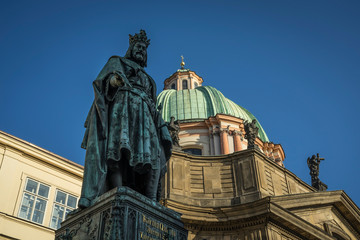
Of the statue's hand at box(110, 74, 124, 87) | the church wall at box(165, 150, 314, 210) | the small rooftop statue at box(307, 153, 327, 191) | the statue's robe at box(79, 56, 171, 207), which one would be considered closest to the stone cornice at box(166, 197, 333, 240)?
the church wall at box(165, 150, 314, 210)

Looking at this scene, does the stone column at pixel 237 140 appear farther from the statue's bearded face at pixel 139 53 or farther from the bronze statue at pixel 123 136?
the bronze statue at pixel 123 136

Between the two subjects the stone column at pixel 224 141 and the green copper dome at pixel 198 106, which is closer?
the stone column at pixel 224 141

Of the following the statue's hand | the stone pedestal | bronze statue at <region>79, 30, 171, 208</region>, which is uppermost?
the statue's hand

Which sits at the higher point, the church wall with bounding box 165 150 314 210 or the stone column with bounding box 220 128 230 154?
the stone column with bounding box 220 128 230 154

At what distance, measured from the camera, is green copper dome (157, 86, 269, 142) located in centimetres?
3272

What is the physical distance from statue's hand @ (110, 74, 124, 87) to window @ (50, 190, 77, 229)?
522 inches

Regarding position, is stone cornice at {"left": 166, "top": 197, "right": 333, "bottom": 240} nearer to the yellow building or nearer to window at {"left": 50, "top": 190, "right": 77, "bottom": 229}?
window at {"left": 50, "top": 190, "right": 77, "bottom": 229}

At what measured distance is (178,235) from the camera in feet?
15.0

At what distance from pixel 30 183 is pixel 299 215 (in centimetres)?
1327

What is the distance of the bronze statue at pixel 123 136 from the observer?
15.6 ft

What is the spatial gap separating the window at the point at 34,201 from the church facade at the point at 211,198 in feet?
0.13

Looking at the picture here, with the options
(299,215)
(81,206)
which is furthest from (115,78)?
(299,215)

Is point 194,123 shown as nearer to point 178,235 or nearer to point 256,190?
point 256,190

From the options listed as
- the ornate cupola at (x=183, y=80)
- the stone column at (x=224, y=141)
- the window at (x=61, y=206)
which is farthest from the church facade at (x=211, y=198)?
the ornate cupola at (x=183, y=80)
